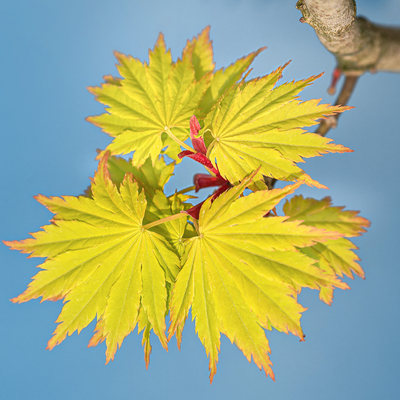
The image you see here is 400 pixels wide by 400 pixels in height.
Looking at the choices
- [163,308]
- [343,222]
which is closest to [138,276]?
[163,308]

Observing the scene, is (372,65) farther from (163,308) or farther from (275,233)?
(163,308)

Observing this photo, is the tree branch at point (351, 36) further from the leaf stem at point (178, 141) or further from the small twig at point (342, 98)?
the leaf stem at point (178, 141)

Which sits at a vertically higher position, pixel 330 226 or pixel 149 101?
pixel 149 101

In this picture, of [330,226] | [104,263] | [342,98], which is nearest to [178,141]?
[104,263]

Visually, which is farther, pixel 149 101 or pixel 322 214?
pixel 322 214

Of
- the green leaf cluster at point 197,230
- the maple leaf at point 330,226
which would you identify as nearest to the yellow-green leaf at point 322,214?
the maple leaf at point 330,226

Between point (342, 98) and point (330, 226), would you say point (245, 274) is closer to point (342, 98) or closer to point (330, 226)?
point (330, 226)

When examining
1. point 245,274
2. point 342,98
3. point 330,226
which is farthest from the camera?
point 342,98
